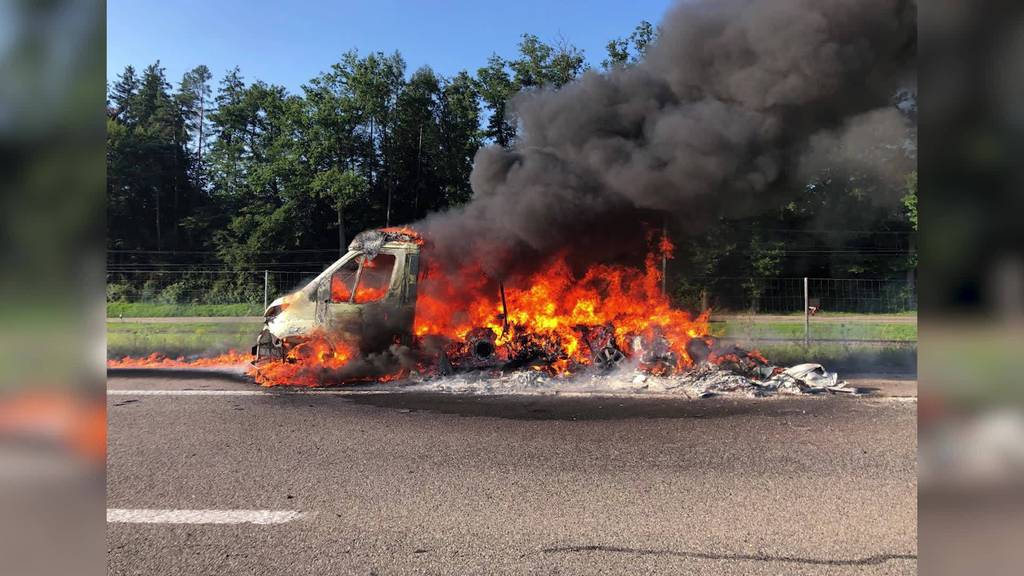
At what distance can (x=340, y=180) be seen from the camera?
72.8 feet

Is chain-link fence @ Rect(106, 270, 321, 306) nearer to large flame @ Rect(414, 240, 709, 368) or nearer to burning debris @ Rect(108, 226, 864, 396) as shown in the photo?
burning debris @ Rect(108, 226, 864, 396)

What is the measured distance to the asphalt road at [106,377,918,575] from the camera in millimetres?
2973

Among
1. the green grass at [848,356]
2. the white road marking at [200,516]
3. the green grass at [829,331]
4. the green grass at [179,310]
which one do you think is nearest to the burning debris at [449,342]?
the green grass at [848,356]

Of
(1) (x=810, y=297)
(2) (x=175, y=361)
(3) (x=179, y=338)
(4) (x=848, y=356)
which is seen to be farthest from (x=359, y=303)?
(1) (x=810, y=297)

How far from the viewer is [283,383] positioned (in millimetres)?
7887

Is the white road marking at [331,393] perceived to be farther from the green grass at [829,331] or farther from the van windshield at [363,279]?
the green grass at [829,331]

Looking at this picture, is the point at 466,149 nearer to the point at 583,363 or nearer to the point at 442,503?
the point at 583,363

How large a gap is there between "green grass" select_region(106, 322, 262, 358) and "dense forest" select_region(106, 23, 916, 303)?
582 centimetres

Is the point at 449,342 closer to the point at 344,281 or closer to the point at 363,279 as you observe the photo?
the point at 363,279

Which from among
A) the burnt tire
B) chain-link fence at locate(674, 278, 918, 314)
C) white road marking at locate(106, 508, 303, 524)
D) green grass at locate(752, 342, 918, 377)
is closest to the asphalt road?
white road marking at locate(106, 508, 303, 524)

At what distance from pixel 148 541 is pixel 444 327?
5542 mm

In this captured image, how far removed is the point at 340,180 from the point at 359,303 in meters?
15.5

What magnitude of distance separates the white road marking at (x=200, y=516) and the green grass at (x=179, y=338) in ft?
27.0
